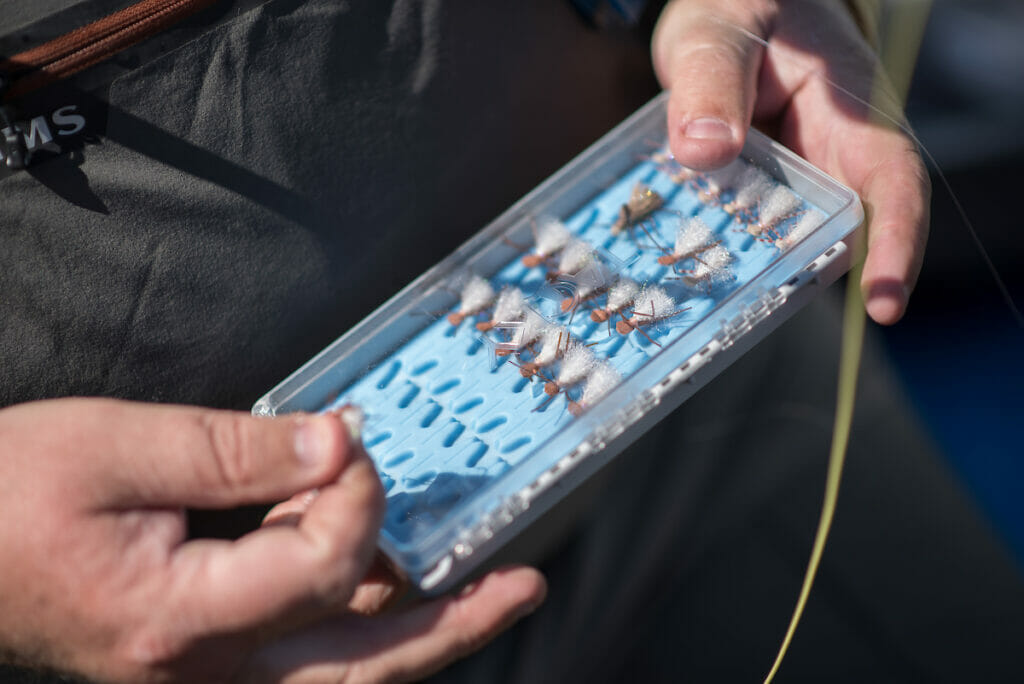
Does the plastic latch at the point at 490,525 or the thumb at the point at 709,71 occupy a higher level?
the thumb at the point at 709,71

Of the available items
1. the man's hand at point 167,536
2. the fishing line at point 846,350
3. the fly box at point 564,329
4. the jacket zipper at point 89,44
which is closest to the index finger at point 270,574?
the man's hand at point 167,536

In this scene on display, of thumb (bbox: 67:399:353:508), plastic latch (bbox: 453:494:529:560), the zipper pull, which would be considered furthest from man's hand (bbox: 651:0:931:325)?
the zipper pull

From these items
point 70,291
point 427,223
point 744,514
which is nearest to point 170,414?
point 70,291

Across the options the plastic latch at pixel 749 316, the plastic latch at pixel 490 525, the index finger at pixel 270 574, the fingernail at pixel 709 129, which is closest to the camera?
the index finger at pixel 270 574

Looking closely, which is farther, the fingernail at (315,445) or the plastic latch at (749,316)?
the plastic latch at (749,316)

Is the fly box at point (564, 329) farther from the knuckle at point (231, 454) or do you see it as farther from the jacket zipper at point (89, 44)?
the jacket zipper at point (89, 44)

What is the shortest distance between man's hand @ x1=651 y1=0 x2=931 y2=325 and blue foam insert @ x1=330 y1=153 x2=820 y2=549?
0.11 metres

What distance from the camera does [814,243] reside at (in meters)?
1.02

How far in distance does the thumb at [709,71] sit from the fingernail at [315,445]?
2.09 feet

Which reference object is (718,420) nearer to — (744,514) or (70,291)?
(744,514)

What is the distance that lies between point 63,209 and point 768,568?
1.17 meters

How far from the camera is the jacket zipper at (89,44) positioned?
0.89m

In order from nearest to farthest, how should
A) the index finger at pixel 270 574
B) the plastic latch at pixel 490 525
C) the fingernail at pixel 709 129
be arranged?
the index finger at pixel 270 574, the plastic latch at pixel 490 525, the fingernail at pixel 709 129

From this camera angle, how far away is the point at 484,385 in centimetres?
101
